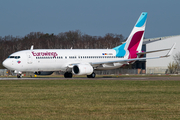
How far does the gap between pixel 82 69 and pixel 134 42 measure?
10645mm

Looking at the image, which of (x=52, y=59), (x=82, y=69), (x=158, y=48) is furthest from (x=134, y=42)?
(x=158, y=48)

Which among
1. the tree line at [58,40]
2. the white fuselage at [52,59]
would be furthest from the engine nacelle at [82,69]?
the tree line at [58,40]

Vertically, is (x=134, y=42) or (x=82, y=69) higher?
(x=134, y=42)

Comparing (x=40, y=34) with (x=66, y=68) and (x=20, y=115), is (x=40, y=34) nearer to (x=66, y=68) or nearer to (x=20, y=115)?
(x=66, y=68)

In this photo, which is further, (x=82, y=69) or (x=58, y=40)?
(x=58, y=40)

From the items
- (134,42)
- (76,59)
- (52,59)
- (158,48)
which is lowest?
(52,59)

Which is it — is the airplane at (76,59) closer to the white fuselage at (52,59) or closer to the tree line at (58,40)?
the white fuselage at (52,59)

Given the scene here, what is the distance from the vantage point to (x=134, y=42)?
50.0 m

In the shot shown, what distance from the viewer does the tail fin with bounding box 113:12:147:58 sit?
4938cm

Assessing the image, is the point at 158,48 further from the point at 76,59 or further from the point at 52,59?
the point at 52,59

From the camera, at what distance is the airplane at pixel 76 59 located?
42.9 m

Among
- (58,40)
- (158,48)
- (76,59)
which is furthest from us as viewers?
(58,40)

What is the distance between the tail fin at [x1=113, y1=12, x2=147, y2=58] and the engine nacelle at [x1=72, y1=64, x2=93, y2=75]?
6.54 meters

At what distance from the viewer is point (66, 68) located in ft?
149
